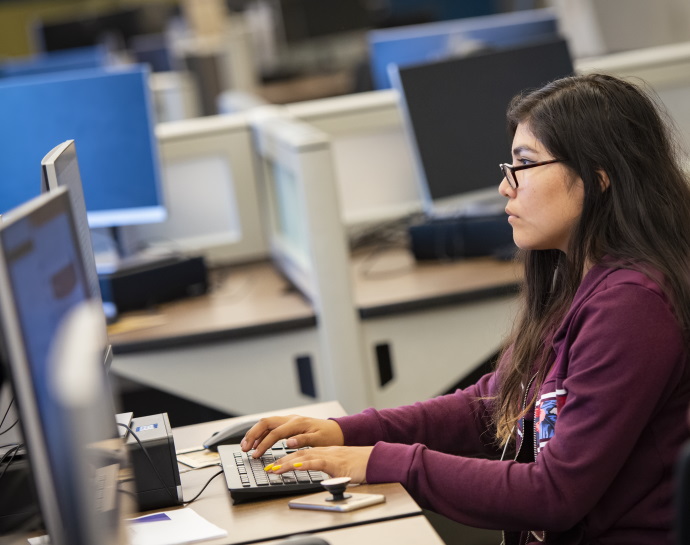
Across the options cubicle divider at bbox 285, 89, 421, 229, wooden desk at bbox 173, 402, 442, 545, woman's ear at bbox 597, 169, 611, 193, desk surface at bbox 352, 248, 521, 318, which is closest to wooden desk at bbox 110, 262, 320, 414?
desk surface at bbox 352, 248, 521, 318

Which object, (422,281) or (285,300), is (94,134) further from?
(422,281)

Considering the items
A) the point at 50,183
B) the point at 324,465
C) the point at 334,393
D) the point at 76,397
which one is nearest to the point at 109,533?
the point at 76,397

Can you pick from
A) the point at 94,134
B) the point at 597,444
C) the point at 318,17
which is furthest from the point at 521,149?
the point at 318,17

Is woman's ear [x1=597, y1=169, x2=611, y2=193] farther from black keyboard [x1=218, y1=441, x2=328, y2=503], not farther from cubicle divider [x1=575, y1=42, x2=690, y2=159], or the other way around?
cubicle divider [x1=575, y1=42, x2=690, y2=159]

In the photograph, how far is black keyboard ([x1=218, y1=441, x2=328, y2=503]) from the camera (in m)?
1.55

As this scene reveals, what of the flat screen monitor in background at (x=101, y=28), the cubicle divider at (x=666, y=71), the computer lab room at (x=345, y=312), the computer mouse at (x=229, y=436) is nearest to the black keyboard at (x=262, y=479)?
the computer lab room at (x=345, y=312)

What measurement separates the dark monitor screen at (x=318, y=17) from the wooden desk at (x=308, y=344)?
23.5ft

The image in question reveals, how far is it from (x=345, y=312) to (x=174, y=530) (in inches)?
45.9

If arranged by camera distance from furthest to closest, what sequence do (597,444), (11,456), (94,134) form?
(94,134), (11,456), (597,444)

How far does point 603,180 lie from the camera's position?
1.47 m

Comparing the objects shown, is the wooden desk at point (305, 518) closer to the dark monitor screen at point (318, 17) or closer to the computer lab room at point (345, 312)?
the computer lab room at point (345, 312)

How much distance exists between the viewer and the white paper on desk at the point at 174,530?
143 cm

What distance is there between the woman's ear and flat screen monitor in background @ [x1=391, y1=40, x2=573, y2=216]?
4.70 ft

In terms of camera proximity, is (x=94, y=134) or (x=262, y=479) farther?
(x=94, y=134)
